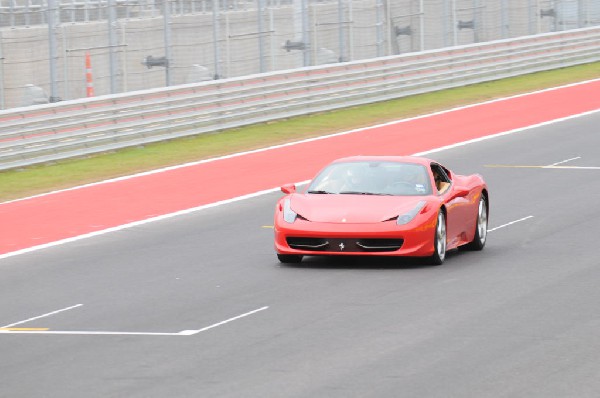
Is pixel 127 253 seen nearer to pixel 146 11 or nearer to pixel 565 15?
pixel 146 11

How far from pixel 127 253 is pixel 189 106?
13.2 meters

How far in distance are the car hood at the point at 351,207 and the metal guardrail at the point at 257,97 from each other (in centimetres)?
1076

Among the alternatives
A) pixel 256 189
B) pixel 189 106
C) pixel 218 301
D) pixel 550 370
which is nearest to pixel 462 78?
pixel 189 106

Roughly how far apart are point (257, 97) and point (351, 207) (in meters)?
17.3

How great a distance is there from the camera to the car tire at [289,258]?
1583 cm

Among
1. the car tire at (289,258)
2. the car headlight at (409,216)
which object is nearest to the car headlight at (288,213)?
the car tire at (289,258)

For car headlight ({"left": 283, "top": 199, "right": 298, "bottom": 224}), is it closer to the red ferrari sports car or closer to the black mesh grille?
the red ferrari sports car

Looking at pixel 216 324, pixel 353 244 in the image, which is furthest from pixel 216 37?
pixel 216 324

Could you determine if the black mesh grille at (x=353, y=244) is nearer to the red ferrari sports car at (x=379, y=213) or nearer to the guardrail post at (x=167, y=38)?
the red ferrari sports car at (x=379, y=213)

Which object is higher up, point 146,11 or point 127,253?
point 146,11

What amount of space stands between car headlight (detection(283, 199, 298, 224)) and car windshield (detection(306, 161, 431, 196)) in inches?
18.1

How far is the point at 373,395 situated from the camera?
374 inches

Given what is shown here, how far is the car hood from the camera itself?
50.3 feet

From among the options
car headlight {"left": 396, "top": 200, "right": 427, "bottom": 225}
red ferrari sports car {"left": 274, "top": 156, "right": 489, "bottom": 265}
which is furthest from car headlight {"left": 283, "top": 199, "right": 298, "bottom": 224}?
car headlight {"left": 396, "top": 200, "right": 427, "bottom": 225}
